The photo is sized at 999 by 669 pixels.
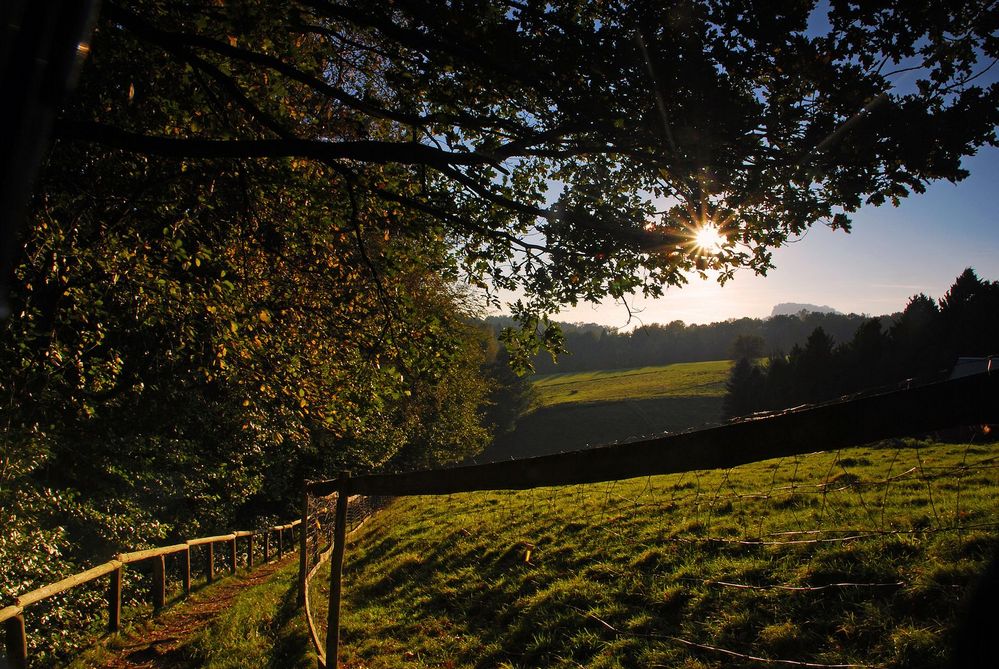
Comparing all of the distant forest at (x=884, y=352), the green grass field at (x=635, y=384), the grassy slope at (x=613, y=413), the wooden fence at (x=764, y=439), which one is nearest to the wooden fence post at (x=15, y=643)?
the wooden fence at (x=764, y=439)

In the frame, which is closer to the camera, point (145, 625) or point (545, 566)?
point (545, 566)

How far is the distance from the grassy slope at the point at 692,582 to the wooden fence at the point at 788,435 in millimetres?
1889

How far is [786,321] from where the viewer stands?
145 metres

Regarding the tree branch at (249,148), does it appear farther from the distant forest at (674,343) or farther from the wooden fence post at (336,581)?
the distant forest at (674,343)

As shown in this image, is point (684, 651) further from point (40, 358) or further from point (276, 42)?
point (40, 358)

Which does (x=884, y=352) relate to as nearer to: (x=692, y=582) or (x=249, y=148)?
(x=692, y=582)

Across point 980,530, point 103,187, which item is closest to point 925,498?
point 980,530

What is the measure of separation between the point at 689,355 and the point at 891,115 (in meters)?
129

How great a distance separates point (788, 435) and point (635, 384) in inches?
3878

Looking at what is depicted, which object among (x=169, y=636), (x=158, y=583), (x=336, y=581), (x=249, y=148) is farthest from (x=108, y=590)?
(x=249, y=148)

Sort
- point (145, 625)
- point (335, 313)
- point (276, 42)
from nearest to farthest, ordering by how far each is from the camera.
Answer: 1. point (276, 42)
2. point (145, 625)
3. point (335, 313)

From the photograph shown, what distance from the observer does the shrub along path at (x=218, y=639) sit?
→ 21.2 ft

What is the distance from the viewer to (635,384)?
96750mm

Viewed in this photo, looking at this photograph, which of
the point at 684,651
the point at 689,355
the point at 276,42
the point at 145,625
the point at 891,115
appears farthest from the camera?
the point at 689,355
